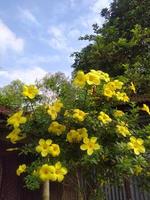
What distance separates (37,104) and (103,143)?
99cm

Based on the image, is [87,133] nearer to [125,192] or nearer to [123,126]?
[123,126]

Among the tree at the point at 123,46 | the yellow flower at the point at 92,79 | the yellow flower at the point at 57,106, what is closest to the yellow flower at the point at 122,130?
the yellow flower at the point at 92,79

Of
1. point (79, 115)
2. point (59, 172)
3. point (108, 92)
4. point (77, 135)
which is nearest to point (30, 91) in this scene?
point (79, 115)

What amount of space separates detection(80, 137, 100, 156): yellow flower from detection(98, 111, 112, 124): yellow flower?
238mm

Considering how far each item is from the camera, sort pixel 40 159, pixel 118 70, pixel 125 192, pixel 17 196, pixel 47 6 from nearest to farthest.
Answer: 1. pixel 40 159
2. pixel 125 192
3. pixel 17 196
4. pixel 47 6
5. pixel 118 70

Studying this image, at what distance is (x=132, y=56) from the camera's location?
1709cm

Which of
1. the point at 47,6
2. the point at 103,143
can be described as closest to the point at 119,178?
the point at 103,143

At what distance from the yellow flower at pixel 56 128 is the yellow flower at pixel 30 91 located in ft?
1.41

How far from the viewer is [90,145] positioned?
179 inches

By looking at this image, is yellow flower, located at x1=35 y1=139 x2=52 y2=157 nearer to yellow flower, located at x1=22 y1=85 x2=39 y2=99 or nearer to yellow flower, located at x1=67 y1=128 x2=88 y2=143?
yellow flower, located at x1=67 y1=128 x2=88 y2=143

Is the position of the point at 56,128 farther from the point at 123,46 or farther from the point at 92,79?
the point at 123,46

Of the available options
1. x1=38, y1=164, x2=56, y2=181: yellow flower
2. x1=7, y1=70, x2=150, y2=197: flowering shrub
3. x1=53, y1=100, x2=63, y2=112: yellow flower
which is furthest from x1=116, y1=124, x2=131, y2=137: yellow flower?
x1=38, y1=164, x2=56, y2=181: yellow flower

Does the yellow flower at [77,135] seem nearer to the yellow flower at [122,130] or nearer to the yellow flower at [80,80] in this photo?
the yellow flower at [122,130]

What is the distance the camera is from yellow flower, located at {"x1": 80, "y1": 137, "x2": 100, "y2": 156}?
4.51 m
